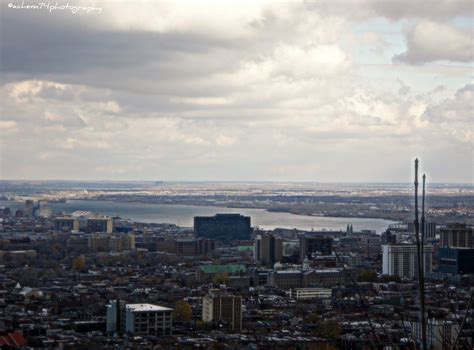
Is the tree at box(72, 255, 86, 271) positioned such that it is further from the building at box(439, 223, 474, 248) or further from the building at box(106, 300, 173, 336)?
the building at box(106, 300, 173, 336)

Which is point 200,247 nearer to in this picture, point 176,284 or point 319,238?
point 319,238

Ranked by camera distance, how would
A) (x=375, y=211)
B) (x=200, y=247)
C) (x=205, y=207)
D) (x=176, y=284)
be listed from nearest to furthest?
(x=176, y=284) < (x=200, y=247) < (x=375, y=211) < (x=205, y=207)

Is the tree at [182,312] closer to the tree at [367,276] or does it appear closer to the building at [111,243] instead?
the tree at [367,276]

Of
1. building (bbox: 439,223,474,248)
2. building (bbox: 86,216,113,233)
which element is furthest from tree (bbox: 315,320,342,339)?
building (bbox: 86,216,113,233)

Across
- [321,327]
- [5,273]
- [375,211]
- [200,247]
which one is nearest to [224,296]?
[321,327]

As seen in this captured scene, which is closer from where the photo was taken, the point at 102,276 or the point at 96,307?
→ the point at 96,307

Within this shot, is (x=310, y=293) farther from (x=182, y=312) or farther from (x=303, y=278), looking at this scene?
(x=182, y=312)
